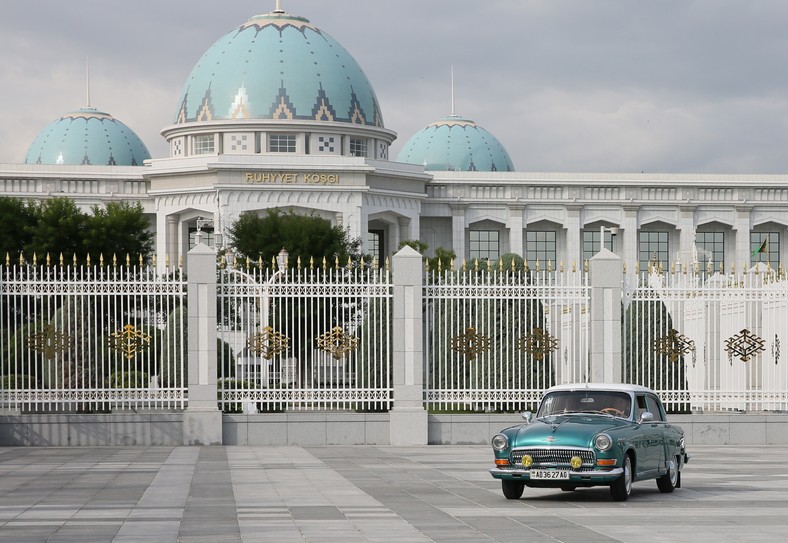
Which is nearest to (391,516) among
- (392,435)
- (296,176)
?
(392,435)

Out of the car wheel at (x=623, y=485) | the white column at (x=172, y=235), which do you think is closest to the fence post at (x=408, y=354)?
the car wheel at (x=623, y=485)

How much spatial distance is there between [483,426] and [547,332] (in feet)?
6.82

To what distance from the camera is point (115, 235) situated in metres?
62.3

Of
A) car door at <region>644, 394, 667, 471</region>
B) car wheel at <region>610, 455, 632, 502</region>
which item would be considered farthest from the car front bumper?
car door at <region>644, 394, 667, 471</region>

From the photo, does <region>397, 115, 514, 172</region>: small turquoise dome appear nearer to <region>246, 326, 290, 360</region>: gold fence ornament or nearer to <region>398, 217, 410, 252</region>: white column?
<region>398, 217, 410, 252</region>: white column

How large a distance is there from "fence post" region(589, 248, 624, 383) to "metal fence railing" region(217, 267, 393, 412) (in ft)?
12.3

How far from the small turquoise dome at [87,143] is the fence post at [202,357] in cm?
7378

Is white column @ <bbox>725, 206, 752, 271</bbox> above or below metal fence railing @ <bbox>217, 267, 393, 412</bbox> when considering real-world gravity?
above

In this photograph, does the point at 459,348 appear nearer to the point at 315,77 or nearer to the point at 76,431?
the point at 76,431

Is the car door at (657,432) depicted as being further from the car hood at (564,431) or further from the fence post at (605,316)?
the fence post at (605,316)

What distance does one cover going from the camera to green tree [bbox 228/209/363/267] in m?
61.4

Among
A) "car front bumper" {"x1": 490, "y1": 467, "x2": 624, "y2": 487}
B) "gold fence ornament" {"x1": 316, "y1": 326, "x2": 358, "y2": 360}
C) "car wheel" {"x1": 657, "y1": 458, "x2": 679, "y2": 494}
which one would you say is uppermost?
"gold fence ornament" {"x1": 316, "y1": 326, "x2": 358, "y2": 360}

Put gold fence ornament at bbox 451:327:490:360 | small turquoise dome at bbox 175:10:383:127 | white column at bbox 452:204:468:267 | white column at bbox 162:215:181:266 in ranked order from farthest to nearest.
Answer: white column at bbox 452:204:468:267 → white column at bbox 162:215:181:266 → small turquoise dome at bbox 175:10:383:127 → gold fence ornament at bbox 451:327:490:360

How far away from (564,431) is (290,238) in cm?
4623
